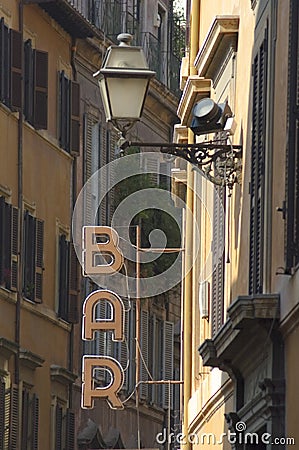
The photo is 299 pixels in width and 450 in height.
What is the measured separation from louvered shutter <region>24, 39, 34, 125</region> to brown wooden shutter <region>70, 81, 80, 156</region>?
258 centimetres

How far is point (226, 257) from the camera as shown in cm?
1603

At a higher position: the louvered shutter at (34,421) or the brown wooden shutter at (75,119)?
the brown wooden shutter at (75,119)

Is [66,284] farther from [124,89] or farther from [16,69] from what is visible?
[124,89]

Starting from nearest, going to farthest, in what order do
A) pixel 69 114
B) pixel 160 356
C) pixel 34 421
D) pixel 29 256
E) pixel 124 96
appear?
pixel 124 96 < pixel 29 256 < pixel 34 421 < pixel 69 114 < pixel 160 356

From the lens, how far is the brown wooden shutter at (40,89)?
1326 inches

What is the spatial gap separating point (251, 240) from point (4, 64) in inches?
719

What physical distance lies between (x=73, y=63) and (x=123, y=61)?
2400cm

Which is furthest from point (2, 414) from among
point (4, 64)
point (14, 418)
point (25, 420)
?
point (4, 64)

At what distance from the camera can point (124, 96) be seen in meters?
13.1

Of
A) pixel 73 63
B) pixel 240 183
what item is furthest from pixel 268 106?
pixel 73 63

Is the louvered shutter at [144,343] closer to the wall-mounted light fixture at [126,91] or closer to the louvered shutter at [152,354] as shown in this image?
the louvered shutter at [152,354]

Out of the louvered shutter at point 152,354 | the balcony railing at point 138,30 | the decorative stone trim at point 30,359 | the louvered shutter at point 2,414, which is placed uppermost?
the balcony railing at point 138,30

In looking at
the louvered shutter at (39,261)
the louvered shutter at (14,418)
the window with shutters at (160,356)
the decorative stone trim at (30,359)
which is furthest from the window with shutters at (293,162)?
the window with shutters at (160,356)

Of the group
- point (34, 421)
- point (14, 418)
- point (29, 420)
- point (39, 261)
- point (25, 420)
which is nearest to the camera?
point (14, 418)
